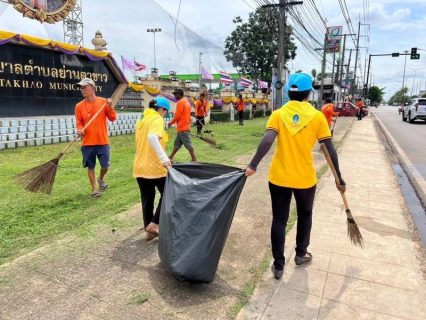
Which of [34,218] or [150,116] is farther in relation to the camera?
[34,218]

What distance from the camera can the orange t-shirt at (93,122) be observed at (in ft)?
15.1

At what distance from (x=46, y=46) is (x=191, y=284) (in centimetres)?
1007

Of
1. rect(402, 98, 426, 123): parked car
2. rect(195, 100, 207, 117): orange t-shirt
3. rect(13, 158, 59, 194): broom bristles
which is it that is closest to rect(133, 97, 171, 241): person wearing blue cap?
rect(13, 158, 59, 194): broom bristles

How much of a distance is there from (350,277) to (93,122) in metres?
3.70

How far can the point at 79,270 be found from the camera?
2854mm

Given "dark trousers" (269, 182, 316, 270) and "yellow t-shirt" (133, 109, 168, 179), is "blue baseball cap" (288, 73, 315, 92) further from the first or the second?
"yellow t-shirt" (133, 109, 168, 179)

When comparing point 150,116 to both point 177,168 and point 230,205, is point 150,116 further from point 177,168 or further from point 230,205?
point 230,205

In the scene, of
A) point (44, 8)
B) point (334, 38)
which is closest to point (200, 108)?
point (44, 8)

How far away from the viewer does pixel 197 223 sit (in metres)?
2.51

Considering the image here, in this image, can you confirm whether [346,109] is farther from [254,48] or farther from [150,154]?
[150,154]

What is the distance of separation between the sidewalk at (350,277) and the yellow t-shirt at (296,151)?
0.83 metres

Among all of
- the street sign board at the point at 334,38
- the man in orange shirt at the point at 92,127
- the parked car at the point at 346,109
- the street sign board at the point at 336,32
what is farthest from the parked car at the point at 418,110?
the man in orange shirt at the point at 92,127

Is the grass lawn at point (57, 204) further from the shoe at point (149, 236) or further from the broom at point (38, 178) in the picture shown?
the shoe at point (149, 236)

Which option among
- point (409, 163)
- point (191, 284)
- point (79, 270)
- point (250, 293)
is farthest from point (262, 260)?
point (409, 163)
